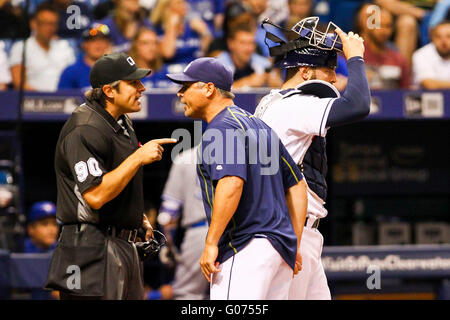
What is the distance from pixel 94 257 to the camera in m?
4.49

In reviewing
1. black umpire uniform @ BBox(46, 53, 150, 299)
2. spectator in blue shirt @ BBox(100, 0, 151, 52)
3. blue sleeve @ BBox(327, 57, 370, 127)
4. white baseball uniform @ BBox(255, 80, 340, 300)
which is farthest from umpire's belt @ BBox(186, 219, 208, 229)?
blue sleeve @ BBox(327, 57, 370, 127)

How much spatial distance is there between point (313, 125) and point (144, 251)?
1.27 metres

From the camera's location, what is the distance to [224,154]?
156 inches

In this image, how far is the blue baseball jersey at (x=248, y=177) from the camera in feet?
13.0

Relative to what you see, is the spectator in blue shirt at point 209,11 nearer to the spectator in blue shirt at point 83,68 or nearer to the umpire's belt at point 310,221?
the spectator in blue shirt at point 83,68

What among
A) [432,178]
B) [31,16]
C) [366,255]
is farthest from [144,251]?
[432,178]

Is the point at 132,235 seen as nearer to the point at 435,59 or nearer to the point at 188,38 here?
the point at 188,38

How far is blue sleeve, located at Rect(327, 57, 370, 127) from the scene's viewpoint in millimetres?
4065

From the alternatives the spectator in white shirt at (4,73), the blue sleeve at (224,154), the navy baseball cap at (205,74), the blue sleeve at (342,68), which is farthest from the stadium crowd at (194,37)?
the blue sleeve at (224,154)

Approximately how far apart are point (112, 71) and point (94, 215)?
77 cm

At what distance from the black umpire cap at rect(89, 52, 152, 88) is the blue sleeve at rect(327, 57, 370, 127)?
1099 mm
